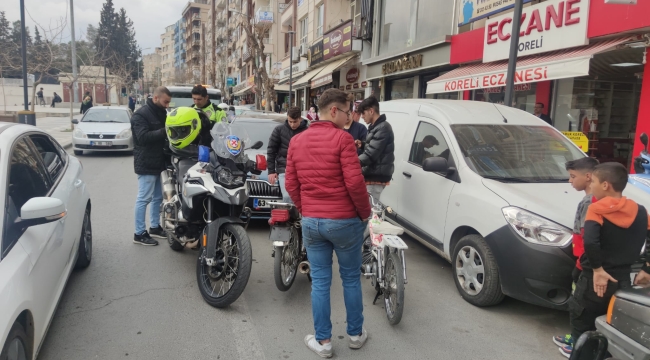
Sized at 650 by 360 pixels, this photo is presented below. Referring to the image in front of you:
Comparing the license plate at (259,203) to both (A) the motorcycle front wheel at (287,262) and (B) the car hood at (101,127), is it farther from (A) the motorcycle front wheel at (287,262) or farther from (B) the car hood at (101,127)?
(B) the car hood at (101,127)

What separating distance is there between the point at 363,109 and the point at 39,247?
3480 mm

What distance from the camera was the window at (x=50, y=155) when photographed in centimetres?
390

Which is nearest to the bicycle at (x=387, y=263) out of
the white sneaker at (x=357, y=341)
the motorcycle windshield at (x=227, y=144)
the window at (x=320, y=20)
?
the white sneaker at (x=357, y=341)

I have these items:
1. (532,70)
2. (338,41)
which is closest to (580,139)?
(532,70)

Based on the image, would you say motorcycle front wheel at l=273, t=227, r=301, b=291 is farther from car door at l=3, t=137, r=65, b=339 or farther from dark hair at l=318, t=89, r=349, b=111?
car door at l=3, t=137, r=65, b=339

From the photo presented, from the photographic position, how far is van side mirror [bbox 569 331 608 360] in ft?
7.30

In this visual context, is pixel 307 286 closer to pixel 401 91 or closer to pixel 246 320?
pixel 246 320

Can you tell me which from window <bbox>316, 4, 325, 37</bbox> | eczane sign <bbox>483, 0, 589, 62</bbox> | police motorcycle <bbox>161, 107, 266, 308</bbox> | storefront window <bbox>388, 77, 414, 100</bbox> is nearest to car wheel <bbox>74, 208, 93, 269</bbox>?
police motorcycle <bbox>161, 107, 266, 308</bbox>

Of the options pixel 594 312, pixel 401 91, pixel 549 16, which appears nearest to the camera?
pixel 594 312

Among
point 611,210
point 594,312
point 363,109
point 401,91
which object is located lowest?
point 594,312

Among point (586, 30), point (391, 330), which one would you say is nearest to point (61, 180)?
point (391, 330)

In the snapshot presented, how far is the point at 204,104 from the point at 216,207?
284 centimetres

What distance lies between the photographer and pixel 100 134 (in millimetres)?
13297

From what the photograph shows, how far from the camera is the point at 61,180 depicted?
4.06m
